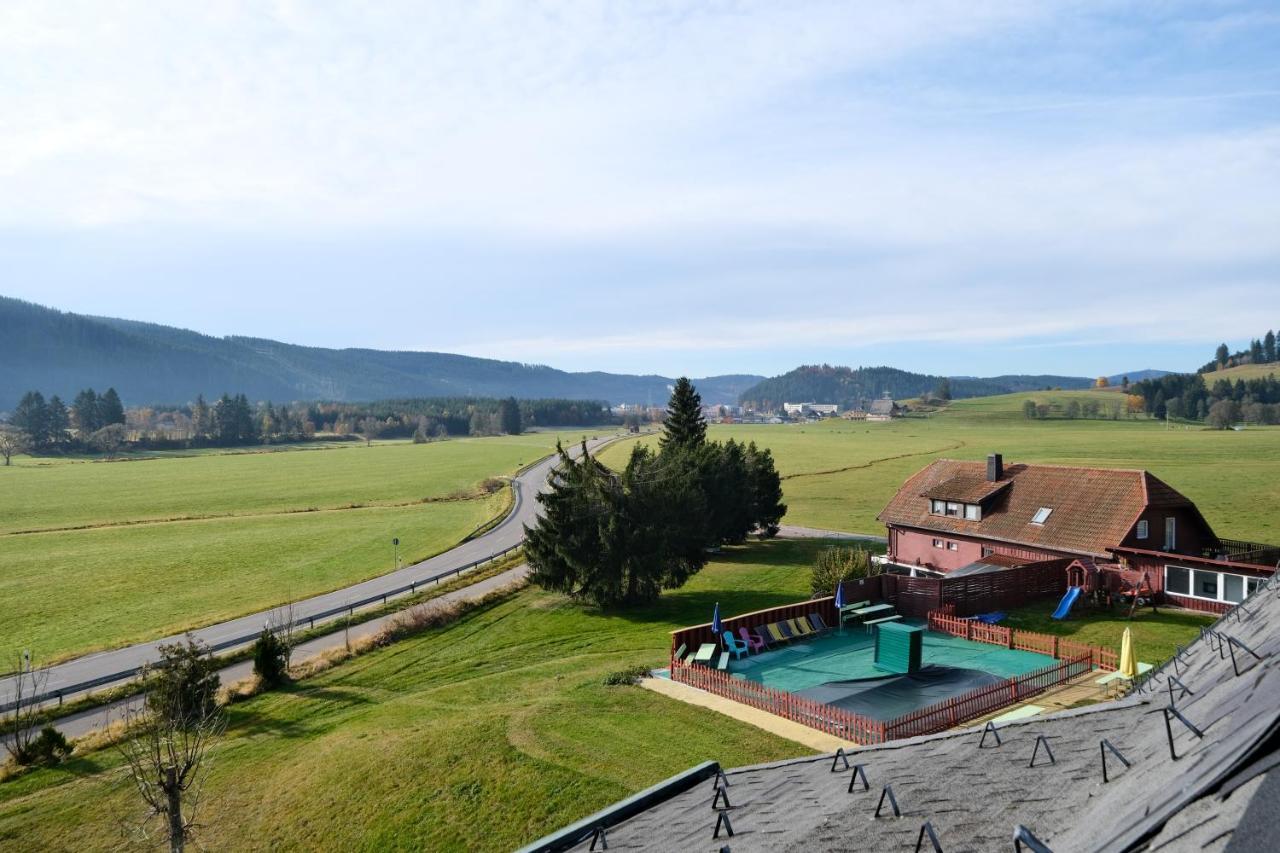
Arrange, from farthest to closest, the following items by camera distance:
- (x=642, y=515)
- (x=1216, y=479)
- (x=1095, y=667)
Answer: (x=1216, y=479)
(x=642, y=515)
(x=1095, y=667)

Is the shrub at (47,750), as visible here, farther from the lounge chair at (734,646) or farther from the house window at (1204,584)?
the house window at (1204,584)

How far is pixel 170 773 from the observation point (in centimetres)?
1817

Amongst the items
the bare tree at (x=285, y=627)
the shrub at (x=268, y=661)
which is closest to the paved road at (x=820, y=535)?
the bare tree at (x=285, y=627)

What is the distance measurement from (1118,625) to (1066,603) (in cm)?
247

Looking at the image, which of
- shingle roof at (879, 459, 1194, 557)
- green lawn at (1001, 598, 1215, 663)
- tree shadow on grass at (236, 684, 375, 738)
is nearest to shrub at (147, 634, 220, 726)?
tree shadow on grass at (236, 684, 375, 738)

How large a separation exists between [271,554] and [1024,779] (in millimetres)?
68394

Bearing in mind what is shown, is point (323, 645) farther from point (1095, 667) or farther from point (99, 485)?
point (99, 485)

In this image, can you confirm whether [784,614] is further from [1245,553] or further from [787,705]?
[1245,553]

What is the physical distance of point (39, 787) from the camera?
81.4ft

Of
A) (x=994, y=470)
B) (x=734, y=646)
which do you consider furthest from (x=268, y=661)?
(x=994, y=470)

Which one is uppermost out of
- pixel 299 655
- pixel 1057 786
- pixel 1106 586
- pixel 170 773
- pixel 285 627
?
pixel 1057 786

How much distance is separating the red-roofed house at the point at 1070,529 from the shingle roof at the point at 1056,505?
0.19ft

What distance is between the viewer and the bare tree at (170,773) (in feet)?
59.4

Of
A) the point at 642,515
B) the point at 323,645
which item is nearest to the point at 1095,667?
the point at 642,515
